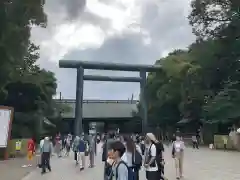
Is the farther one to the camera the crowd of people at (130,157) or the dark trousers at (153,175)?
the dark trousers at (153,175)

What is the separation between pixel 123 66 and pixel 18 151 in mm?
28282

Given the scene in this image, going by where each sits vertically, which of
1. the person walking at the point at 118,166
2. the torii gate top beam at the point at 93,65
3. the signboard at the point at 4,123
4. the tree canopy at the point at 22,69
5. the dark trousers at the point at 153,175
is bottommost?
the dark trousers at the point at 153,175

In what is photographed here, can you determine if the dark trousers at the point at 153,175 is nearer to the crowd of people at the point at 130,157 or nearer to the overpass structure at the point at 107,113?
the crowd of people at the point at 130,157

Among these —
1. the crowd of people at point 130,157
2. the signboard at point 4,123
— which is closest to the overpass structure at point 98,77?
the signboard at point 4,123

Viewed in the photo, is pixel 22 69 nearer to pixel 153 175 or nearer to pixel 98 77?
pixel 98 77

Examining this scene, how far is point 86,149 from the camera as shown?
20984 millimetres

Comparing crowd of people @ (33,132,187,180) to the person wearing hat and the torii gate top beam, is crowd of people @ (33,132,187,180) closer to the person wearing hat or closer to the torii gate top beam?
the person wearing hat

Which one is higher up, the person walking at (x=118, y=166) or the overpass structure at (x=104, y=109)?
the overpass structure at (x=104, y=109)

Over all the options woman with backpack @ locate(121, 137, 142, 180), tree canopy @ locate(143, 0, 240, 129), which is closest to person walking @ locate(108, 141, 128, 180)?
woman with backpack @ locate(121, 137, 142, 180)

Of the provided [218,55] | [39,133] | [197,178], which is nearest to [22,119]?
[39,133]

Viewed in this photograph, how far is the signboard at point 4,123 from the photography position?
2483 cm

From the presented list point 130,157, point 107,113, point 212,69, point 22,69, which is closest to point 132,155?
point 130,157

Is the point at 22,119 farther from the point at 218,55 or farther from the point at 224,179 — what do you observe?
the point at 224,179

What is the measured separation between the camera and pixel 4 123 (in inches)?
981
